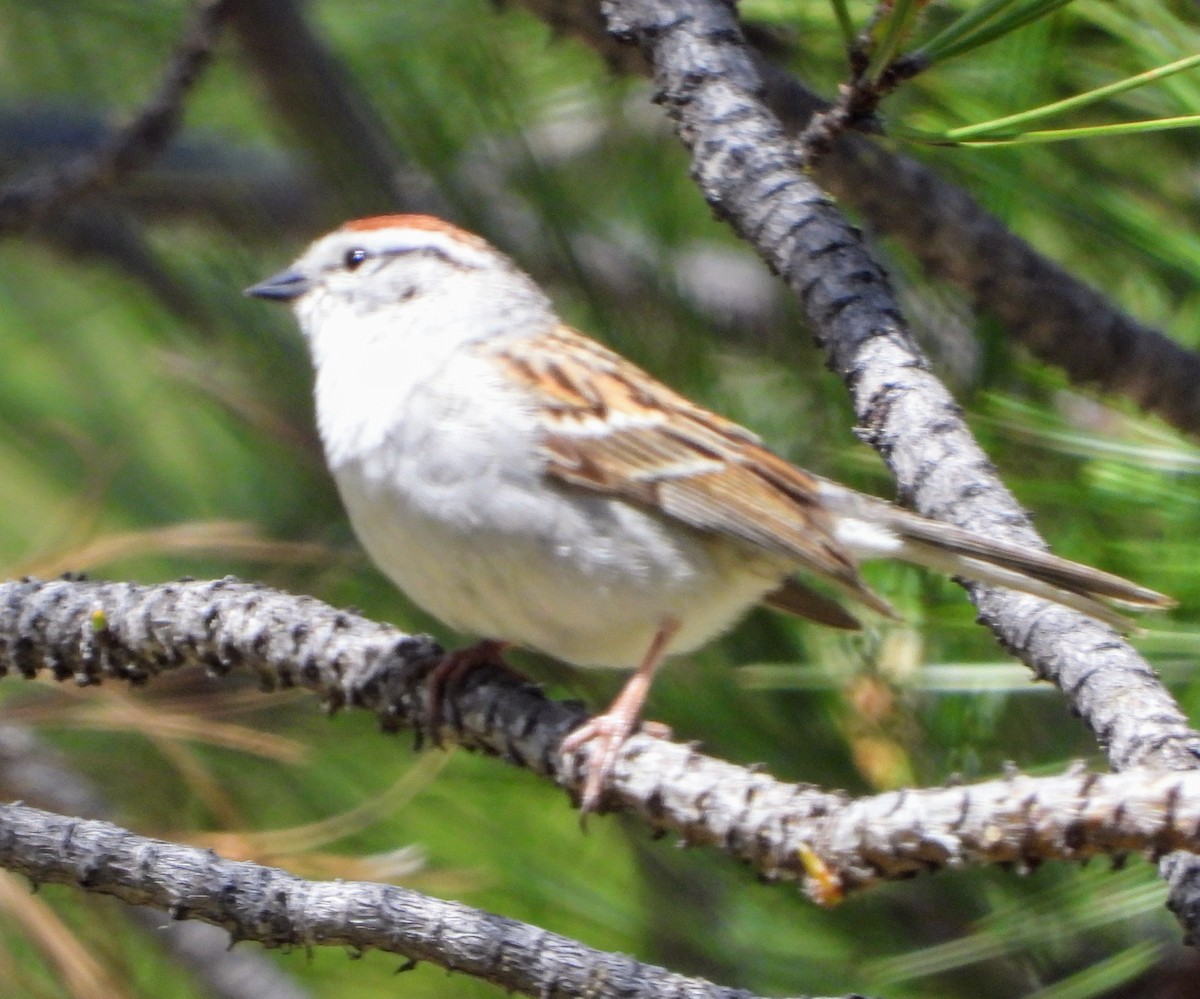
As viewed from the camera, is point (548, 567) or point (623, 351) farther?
point (623, 351)

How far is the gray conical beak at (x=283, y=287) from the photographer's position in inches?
68.8

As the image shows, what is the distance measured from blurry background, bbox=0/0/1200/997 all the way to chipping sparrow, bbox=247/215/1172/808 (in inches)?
3.9

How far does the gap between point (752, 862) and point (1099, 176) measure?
1029mm

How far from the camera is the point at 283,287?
5.81ft

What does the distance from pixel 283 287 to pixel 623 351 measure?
0.41m

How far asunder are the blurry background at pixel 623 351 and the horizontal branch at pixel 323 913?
0.41 m

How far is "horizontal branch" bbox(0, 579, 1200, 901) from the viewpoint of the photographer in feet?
2.57

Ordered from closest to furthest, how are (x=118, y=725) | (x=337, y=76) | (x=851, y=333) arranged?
(x=851, y=333) < (x=118, y=725) < (x=337, y=76)

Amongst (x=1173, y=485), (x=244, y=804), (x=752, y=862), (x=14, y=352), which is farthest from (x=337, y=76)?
(x=752, y=862)

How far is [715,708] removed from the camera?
1.62m

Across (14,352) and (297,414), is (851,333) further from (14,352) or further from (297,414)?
(14,352)

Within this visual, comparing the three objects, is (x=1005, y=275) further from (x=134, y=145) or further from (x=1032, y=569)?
(x=134, y=145)

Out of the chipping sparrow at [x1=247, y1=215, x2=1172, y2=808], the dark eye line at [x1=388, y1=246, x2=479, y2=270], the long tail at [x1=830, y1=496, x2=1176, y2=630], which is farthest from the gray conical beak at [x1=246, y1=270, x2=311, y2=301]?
the long tail at [x1=830, y1=496, x2=1176, y2=630]

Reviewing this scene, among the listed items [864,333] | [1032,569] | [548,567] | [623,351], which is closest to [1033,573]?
[1032,569]
